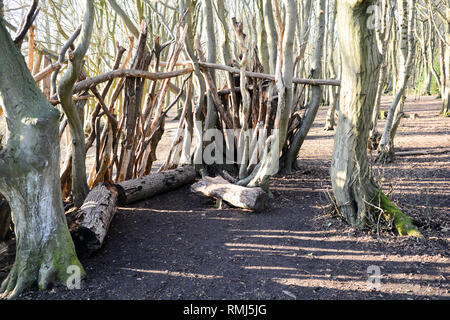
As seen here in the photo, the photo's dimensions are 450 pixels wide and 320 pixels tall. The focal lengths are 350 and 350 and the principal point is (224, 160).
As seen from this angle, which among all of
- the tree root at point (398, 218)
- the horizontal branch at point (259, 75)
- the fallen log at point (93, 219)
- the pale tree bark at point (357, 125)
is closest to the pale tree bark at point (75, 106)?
the fallen log at point (93, 219)

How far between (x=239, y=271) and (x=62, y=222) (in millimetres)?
1421

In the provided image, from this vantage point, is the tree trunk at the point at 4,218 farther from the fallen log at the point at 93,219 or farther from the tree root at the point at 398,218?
the tree root at the point at 398,218

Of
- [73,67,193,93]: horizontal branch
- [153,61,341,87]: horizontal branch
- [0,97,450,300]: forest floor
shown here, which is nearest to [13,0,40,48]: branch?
[73,67,193,93]: horizontal branch

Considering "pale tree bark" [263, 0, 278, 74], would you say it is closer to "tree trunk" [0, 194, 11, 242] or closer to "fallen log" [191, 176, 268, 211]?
"fallen log" [191, 176, 268, 211]

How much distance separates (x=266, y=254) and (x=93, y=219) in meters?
1.58

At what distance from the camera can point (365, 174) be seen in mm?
3453

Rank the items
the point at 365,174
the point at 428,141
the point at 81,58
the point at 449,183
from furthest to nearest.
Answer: the point at 428,141 → the point at 449,183 → the point at 365,174 → the point at 81,58

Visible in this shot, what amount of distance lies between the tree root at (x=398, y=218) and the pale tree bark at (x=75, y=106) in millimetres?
2952

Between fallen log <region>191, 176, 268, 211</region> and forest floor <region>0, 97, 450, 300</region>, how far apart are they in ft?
0.37

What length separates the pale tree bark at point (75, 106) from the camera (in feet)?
9.03

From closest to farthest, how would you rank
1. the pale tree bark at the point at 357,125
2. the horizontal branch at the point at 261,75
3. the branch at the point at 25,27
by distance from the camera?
the branch at the point at 25,27 → the pale tree bark at the point at 357,125 → the horizontal branch at the point at 261,75

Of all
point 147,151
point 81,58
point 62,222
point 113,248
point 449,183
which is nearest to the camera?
point 62,222

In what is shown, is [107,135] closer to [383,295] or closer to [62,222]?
[62,222]
